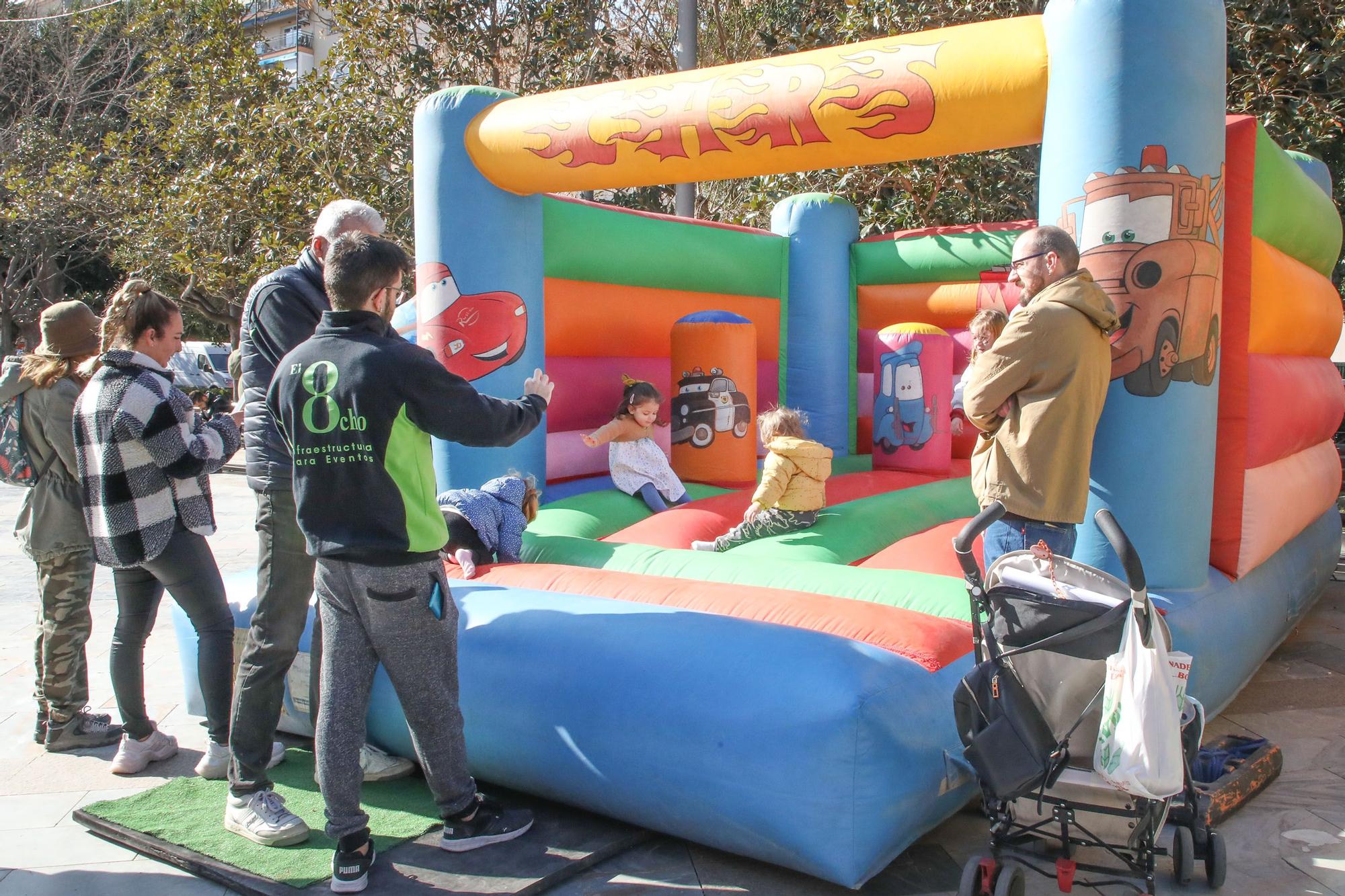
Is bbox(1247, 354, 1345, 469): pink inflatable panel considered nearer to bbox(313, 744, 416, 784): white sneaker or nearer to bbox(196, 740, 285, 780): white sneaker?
bbox(313, 744, 416, 784): white sneaker

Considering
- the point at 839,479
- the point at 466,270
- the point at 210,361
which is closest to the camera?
the point at 466,270

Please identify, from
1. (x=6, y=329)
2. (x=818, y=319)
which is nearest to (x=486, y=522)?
(x=818, y=319)

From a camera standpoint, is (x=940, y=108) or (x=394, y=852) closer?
(x=394, y=852)

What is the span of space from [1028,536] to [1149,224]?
3.19 ft

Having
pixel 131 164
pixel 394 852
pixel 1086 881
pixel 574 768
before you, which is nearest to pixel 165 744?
pixel 394 852

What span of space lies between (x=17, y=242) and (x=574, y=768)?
18493 mm

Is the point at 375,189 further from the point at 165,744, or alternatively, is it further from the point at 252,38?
the point at 165,744

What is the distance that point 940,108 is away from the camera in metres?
3.42

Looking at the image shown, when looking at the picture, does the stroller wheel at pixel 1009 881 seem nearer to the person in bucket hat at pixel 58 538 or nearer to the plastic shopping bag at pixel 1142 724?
the plastic shopping bag at pixel 1142 724

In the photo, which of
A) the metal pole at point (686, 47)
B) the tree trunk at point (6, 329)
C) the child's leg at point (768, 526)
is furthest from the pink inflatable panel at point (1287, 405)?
the tree trunk at point (6, 329)

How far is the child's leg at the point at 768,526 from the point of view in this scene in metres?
4.45

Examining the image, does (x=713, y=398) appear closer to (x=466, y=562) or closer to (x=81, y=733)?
(x=466, y=562)

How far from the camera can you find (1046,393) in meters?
2.87

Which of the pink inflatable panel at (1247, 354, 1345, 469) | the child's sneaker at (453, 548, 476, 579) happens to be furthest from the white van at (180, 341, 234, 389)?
the pink inflatable panel at (1247, 354, 1345, 469)
